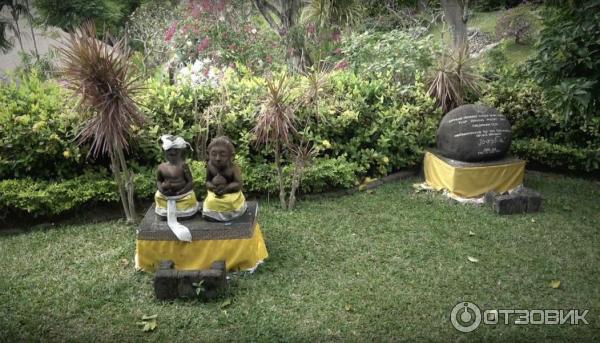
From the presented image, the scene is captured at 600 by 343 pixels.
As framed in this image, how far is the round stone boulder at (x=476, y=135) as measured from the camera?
570 centimetres

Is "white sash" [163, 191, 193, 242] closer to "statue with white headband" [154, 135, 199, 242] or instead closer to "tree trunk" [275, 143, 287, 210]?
"statue with white headband" [154, 135, 199, 242]

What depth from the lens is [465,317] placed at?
355 cm

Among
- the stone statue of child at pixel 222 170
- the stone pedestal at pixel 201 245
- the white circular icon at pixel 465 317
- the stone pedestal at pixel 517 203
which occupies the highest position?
the stone statue of child at pixel 222 170

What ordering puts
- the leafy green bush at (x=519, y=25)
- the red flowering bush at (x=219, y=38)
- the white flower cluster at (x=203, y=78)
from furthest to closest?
the leafy green bush at (x=519, y=25) → the red flowering bush at (x=219, y=38) → the white flower cluster at (x=203, y=78)

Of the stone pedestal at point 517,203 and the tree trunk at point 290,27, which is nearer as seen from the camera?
the stone pedestal at point 517,203

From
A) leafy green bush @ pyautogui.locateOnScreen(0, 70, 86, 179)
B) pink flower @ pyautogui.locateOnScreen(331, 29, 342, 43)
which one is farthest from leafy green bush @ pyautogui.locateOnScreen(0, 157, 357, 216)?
pink flower @ pyautogui.locateOnScreen(331, 29, 342, 43)

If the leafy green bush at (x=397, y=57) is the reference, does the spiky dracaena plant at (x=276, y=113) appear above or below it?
below

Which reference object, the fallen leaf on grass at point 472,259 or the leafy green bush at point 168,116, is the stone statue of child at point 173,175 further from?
the fallen leaf on grass at point 472,259

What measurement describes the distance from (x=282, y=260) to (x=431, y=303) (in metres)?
1.37

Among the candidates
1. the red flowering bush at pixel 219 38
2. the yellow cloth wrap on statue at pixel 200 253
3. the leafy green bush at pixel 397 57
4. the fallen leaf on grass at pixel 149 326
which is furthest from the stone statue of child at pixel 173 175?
the red flowering bush at pixel 219 38

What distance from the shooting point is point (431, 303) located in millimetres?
3717

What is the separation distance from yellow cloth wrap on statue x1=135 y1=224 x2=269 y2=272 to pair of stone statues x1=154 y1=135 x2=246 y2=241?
170 millimetres

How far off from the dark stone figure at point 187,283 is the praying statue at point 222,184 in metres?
0.55

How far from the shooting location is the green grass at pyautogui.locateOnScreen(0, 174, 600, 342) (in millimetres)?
3447
